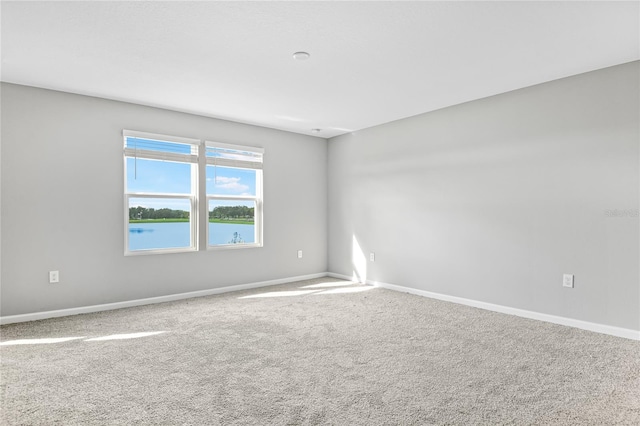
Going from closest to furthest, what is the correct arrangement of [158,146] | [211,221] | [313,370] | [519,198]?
[313,370] < [519,198] < [158,146] < [211,221]

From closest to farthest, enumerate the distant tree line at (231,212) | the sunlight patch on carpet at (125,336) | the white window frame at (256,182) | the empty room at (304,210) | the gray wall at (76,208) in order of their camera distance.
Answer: the empty room at (304,210), the sunlight patch on carpet at (125,336), the gray wall at (76,208), the white window frame at (256,182), the distant tree line at (231,212)

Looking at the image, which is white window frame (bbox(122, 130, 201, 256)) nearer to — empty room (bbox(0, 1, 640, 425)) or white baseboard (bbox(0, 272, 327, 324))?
empty room (bbox(0, 1, 640, 425))

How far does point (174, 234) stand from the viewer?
4.55 meters

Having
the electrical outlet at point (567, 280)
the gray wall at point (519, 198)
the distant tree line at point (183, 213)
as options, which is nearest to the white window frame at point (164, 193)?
the distant tree line at point (183, 213)

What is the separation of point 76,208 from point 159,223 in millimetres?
861

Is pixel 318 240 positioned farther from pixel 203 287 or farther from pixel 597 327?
pixel 597 327

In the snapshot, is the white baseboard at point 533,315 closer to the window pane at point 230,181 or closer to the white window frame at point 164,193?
the window pane at point 230,181

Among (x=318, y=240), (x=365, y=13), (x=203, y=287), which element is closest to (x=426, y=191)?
(x=318, y=240)

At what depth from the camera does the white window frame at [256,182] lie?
479 cm

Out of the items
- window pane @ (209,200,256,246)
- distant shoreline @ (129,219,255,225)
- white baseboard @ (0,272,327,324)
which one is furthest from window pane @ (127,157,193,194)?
white baseboard @ (0,272,327,324)

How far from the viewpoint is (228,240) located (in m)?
5.02

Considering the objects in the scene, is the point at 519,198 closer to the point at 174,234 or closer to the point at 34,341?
the point at 174,234

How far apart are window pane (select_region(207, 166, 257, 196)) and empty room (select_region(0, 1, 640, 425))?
31mm

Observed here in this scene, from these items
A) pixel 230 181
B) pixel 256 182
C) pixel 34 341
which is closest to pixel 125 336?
pixel 34 341
